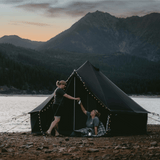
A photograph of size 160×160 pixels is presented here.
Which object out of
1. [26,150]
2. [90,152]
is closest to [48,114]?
[26,150]

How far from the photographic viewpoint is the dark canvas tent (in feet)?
40.6

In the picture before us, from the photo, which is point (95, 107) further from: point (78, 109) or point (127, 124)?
point (127, 124)

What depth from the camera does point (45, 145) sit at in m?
9.28

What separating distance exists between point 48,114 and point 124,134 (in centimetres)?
398

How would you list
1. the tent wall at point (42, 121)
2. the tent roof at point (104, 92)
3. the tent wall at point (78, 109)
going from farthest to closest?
the tent wall at point (78, 109) → the tent wall at point (42, 121) → the tent roof at point (104, 92)

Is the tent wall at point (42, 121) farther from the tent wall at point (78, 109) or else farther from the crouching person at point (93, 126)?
the crouching person at point (93, 126)

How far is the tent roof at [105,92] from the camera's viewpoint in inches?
493

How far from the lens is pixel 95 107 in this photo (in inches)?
519

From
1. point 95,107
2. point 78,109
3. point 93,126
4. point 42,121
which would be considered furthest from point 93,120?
point 42,121

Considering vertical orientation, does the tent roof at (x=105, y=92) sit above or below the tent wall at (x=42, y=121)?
above

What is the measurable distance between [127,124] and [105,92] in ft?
6.33

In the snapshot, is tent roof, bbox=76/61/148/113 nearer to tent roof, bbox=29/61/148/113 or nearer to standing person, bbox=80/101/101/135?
tent roof, bbox=29/61/148/113

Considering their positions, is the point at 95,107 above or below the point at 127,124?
above

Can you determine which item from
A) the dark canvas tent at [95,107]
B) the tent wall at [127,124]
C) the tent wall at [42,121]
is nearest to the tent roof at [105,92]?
the dark canvas tent at [95,107]
